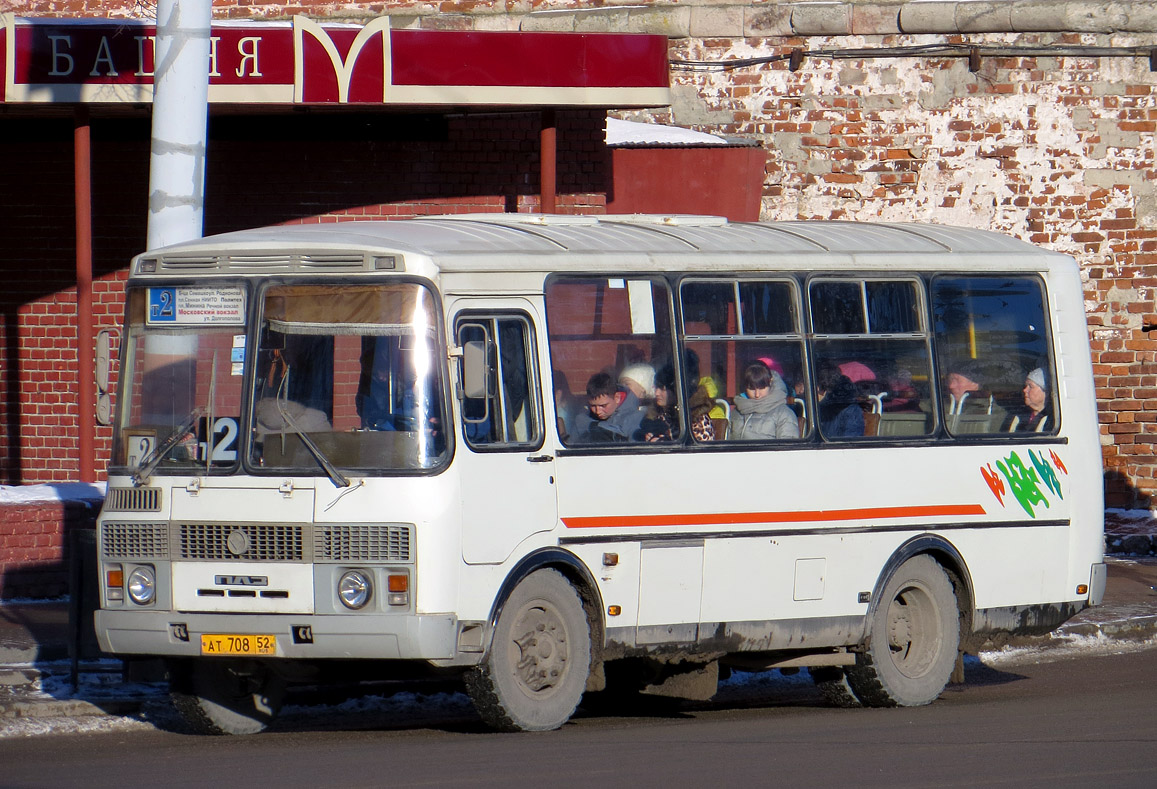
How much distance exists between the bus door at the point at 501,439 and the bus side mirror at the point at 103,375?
1781mm

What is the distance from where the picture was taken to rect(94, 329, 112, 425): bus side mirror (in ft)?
32.1

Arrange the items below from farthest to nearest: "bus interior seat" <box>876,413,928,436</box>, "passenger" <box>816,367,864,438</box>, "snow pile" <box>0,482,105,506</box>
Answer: "snow pile" <box>0,482,105,506</box> < "bus interior seat" <box>876,413,928,436</box> < "passenger" <box>816,367,864,438</box>

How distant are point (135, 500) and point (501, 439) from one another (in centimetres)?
181

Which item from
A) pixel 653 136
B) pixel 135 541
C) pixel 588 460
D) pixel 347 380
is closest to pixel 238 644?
pixel 135 541

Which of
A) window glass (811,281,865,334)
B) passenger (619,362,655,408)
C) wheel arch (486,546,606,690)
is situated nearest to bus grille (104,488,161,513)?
wheel arch (486,546,606,690)

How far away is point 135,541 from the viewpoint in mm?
9609

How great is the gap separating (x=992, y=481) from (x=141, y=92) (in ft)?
26.0

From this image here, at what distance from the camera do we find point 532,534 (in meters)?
9.70

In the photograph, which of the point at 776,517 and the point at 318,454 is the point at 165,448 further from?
the point at 776,517

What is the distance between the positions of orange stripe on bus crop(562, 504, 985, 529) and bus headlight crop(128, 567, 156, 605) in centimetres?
203

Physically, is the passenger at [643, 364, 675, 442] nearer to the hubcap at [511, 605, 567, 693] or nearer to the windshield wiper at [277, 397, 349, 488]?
the hubcap at [511, 605, 567, 693]

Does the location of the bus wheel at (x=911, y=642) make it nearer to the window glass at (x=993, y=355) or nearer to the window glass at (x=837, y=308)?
the window glass at (x=993, y=355)

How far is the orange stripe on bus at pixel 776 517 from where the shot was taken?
1005 cm

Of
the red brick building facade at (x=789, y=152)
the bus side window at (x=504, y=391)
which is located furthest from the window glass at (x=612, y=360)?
the red brick building facade at (x=789, y=152)
